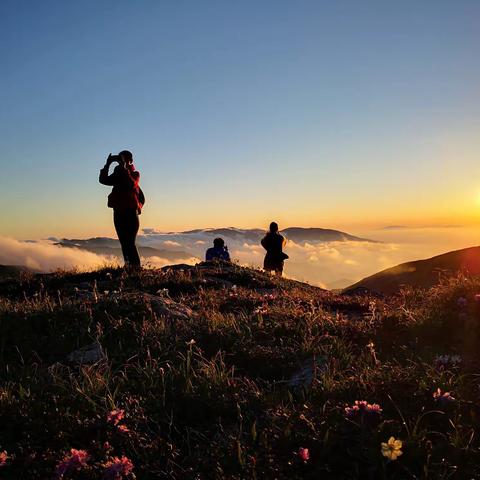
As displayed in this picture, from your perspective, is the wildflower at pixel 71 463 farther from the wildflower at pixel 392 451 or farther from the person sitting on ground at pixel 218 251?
the person sitting on ground at pixel 218 251

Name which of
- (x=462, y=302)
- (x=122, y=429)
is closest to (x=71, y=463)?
(x=122, y=429)

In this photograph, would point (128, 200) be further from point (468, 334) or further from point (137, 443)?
point (137, 443)

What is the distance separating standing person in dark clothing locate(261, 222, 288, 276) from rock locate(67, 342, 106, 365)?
15323 millimetres

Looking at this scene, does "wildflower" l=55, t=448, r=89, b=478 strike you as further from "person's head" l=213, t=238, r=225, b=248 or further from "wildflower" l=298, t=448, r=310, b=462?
"person's head" l=213, t=238, r=225, b=248

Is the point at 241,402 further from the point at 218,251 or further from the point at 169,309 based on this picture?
the point at 218,251

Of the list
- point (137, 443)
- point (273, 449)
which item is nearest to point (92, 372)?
point (137, 443)

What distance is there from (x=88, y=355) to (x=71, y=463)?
3230mm

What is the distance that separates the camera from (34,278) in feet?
53.9

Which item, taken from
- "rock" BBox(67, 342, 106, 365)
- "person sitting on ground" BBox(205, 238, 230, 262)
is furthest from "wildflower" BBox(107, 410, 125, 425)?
"person sitting on ground" BBox(205, 238, 230, 262)

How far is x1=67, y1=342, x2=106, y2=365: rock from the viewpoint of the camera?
6113mm

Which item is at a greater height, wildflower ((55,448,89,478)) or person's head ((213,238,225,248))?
person's head ((213,238,225,248))

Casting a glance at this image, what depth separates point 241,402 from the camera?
177 inches

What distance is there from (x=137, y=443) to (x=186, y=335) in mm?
3161

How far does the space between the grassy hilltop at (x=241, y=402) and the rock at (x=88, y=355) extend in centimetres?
3
